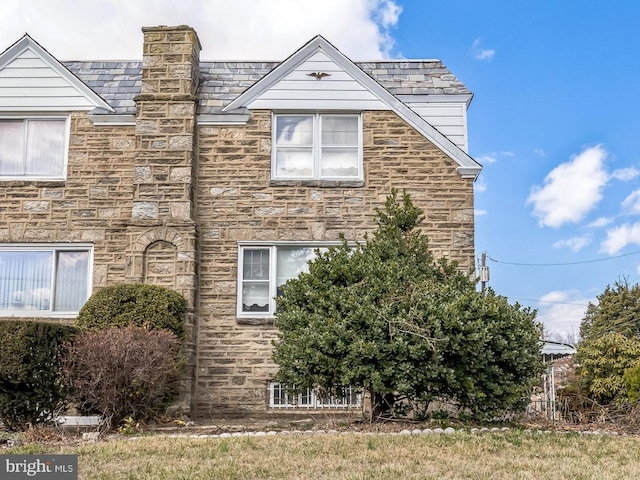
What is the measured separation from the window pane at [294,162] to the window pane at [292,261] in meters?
1.40

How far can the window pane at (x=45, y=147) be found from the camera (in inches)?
541

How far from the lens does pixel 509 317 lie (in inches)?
373

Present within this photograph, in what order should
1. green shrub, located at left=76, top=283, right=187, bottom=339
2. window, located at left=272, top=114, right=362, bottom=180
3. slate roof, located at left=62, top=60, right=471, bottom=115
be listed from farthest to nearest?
slate roof, located at left=62, top=60, right=471, bottom=115 < window, located at left=272, top=114, right=362, bottom=180 < green shrub, located at left=76, top=283, right=187, bottom=339

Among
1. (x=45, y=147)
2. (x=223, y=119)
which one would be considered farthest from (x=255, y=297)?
(x=45, y=147)

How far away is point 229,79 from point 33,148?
3.91 m

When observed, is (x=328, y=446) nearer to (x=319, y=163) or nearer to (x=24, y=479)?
(x=24, y=479)

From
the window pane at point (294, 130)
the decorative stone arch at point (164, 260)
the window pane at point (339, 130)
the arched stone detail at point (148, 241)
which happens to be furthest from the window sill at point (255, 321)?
the window pane at point (339, 130)

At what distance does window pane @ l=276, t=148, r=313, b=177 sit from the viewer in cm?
1356

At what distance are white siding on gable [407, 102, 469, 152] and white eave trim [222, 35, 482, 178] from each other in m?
0.79

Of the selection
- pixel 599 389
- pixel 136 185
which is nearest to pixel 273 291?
pixel 136 185

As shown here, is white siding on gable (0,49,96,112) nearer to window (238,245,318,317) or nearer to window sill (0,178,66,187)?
window sill (0,178,66,187)

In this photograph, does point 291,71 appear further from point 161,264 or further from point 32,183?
point 32,183
